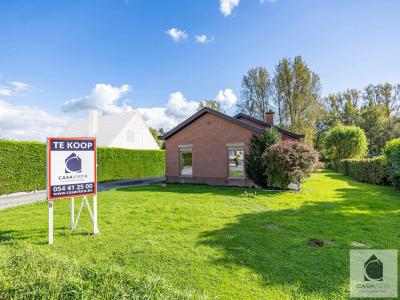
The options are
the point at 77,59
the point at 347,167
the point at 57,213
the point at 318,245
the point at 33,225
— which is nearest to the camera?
the point at 318,245

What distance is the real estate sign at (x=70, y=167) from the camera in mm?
5605

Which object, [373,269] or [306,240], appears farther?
[306,240]

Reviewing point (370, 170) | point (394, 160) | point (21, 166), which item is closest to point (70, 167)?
point (21, 166)

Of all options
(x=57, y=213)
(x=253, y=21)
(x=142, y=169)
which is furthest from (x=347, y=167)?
(x=57, y=213)

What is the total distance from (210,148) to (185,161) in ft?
8.49

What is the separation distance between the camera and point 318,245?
4.83 meters

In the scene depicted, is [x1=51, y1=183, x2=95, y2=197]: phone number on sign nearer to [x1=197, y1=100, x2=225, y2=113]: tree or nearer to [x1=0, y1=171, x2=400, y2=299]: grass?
[x1=0, y1=171, x2=400, y2=299]: grass

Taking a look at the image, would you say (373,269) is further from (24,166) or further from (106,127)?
(106,127)

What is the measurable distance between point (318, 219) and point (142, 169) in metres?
17.7

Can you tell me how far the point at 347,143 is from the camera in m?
24.8

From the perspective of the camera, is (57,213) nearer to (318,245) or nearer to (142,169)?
(318,245)

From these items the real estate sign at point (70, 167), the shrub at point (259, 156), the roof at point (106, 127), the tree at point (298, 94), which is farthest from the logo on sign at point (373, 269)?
the roof at point (106, 127)

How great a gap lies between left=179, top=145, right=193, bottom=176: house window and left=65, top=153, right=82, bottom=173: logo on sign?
390 inches

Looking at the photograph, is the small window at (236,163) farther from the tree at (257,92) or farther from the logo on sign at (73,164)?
the tree at (257,92)
